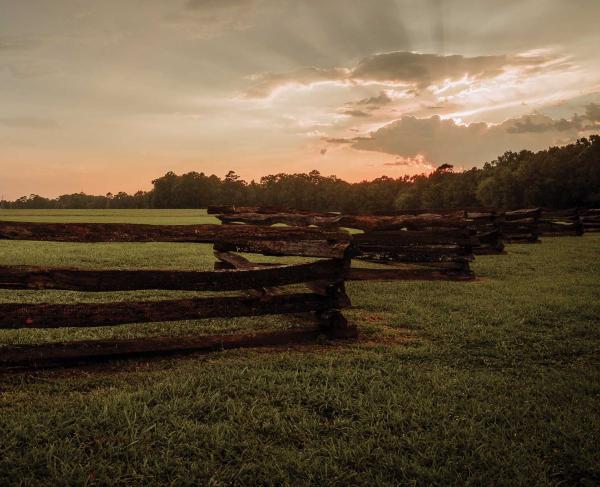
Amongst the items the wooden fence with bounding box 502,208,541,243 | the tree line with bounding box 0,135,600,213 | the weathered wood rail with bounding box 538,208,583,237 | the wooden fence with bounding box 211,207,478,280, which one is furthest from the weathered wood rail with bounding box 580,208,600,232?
the tree line with bounding box 0,135,600,213

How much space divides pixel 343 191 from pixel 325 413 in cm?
11021

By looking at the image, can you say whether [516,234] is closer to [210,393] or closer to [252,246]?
[252,246]

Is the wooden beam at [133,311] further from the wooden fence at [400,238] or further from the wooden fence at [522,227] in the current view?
the wooden fence at [522,227]

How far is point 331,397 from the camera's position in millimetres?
3568

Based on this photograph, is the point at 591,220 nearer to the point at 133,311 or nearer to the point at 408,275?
the point at 408,275

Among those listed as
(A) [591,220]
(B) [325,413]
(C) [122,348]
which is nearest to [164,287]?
(C) [122,348]

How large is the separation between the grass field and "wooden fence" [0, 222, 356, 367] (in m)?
0.20

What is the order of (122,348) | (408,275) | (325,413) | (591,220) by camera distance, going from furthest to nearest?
(591,220), (408,275), (122,348), (325,413)

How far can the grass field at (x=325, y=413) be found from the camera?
8.66 ft

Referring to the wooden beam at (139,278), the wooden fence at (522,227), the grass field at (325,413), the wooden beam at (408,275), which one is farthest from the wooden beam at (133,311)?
the wooden fence at (522,227)

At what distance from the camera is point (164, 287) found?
417cm

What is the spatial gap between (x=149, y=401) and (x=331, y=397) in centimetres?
150

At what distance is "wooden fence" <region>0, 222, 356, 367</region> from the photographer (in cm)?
389

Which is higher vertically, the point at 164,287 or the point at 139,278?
the point at 139,278
